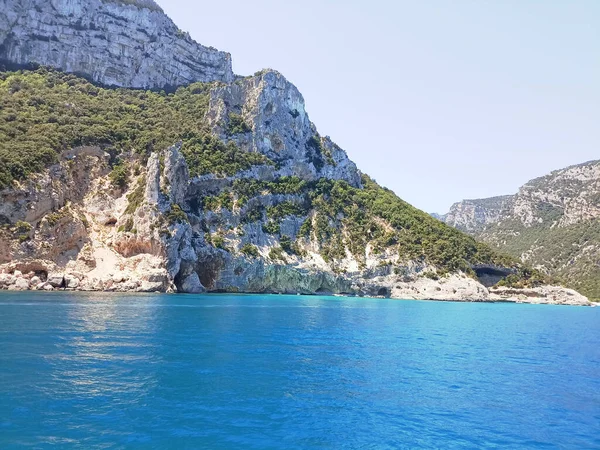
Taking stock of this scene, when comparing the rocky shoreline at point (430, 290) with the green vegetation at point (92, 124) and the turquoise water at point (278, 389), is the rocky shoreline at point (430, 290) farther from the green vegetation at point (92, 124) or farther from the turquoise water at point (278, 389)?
the turquoise water at point (278, 389)

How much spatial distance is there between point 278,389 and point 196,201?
275ft

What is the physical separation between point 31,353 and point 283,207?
9261 centimetres

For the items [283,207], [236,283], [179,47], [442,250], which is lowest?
[236,283]

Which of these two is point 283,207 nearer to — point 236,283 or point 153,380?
point 236,283

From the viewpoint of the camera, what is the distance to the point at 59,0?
123 metres

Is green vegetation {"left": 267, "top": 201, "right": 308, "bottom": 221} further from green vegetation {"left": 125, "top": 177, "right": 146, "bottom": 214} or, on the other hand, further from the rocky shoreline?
green vegetation {"left": 125, "top": 177, "right": 146, "bottom": 214}

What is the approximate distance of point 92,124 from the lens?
98.8m

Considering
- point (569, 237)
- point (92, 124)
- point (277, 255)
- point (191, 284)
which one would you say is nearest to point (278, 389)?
point (191, 284)

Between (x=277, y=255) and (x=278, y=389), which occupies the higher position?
A: (x=277, y=255)

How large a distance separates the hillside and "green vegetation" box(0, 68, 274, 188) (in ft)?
1.16

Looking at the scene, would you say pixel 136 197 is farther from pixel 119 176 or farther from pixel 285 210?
pixel 285 210

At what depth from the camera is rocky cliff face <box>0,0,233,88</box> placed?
119812 mm

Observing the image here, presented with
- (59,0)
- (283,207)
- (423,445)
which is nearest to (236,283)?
(283,207)

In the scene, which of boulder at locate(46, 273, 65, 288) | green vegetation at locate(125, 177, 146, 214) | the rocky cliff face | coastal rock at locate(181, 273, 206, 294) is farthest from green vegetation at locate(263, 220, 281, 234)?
the rocky cliff face
